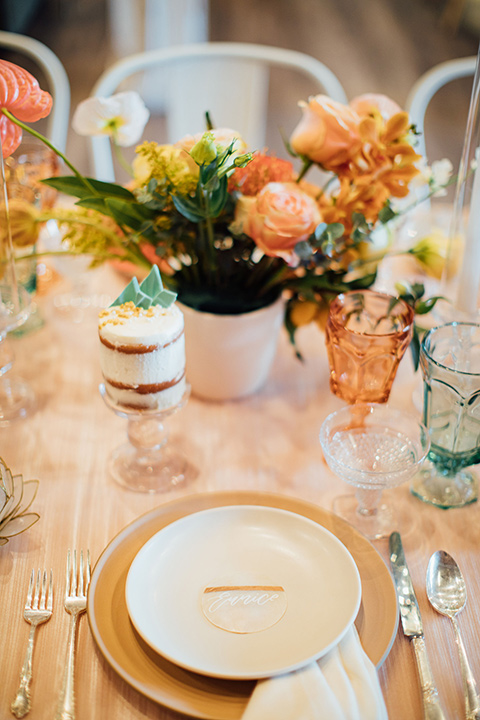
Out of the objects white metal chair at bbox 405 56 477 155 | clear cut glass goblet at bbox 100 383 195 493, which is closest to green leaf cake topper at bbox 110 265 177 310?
clear cut glass goblet at bbox 100 383 195 493

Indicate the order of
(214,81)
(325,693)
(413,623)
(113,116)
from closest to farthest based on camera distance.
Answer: (325,693) < (413,623) < (113,116) < (214,81)

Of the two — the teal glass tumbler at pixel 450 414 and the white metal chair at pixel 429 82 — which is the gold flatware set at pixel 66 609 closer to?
the teal glass tumbler at pixel 450 414

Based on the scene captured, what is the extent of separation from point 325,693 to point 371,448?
1.06 feet

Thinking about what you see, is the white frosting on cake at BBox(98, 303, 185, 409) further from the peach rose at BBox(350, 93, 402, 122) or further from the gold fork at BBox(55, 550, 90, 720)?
the peach rose at BBox(350, 93, 402, 122)

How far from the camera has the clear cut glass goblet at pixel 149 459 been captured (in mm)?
828

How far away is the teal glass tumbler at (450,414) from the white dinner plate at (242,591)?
21cm

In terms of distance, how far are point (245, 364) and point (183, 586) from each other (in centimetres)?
37

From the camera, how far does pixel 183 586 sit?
26.1 inches

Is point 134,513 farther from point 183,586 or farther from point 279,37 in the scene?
point 279,37

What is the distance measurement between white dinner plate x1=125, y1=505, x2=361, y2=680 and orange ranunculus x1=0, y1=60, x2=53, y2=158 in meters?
0.52

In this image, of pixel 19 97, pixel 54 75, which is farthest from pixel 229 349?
pixel 54 75

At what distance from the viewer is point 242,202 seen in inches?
32.7

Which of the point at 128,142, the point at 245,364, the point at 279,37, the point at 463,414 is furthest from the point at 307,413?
the point at 279,37

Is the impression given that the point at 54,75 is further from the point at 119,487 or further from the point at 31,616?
the point at 31,616
